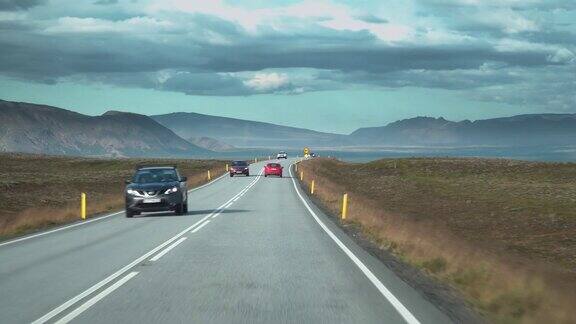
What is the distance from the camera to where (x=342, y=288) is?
36.8 ft

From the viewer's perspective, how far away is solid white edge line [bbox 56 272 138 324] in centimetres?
899

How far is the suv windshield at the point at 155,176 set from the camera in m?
28.0

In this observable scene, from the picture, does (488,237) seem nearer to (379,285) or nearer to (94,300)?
(379,285)

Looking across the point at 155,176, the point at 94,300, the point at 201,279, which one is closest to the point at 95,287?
the point at 94,300

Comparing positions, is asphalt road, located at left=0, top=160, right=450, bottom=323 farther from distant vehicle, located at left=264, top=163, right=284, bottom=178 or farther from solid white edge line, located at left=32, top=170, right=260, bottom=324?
distant vehicle, located at left=264, top=163, right=284, bottom=178

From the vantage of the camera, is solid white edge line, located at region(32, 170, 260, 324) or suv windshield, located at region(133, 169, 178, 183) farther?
suv windshield, located at region(133, 169, 178, 183)

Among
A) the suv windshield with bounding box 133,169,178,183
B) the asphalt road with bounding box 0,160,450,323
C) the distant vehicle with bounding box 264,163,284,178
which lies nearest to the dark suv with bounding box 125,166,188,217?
the suv windshield with bounding box 133,169,178,183

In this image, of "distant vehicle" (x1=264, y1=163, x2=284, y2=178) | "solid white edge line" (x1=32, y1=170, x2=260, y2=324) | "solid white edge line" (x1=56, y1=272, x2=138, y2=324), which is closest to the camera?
"solid white edge line" (x1=56, y1=272, x2=138, y2=324)

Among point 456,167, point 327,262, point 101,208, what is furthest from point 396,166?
point 327,262

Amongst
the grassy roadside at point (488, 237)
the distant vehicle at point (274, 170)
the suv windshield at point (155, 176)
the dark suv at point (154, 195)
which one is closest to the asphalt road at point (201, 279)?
the grassy roadside at point (488, 237)

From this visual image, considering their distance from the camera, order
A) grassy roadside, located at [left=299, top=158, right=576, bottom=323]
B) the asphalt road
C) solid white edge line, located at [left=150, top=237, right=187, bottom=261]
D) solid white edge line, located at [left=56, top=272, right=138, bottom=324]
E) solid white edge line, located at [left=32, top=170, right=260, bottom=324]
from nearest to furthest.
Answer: solid white edge line, located at [left=56, top=272, right=138, bottom=324] < solid white edge line, located at [left=32, top=170, right=260, bottom=324] < the asphalt road < grassy roadside, located at [left=299, top=158, right=576, bottom=323] < solid white edge line, located at [left=150, top=237, right=187, bottom=261]

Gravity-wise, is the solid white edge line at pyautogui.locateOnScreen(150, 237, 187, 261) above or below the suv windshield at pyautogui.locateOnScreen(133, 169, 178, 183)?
below

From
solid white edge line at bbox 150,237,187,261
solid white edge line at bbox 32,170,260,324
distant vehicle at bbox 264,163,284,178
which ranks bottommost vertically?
distant vehicle at bbox 264,163,284,178

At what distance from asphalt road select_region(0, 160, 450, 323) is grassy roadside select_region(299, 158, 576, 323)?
A: 1.01 meters
